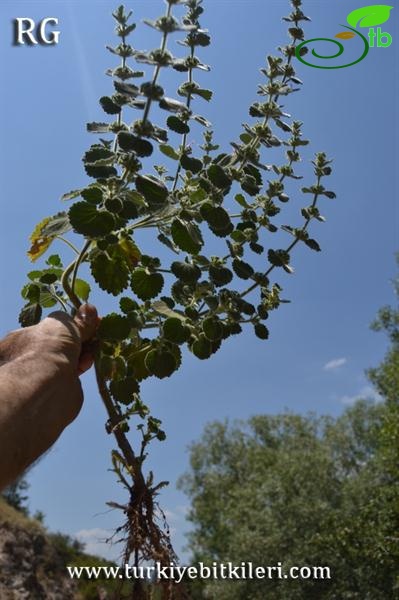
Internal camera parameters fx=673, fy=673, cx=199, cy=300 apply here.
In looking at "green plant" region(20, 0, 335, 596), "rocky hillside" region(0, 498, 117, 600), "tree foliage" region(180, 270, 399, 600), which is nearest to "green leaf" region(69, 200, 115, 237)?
"green plant" region(20, 0, 335, 596)

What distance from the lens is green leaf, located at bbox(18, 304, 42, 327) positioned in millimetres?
1433

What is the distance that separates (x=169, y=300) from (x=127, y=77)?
0.48m

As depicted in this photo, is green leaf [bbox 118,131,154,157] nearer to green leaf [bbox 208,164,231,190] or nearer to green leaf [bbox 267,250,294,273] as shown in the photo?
green leaf [bbox 208,164,231,190]

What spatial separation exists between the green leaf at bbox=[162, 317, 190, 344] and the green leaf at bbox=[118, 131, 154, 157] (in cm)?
36

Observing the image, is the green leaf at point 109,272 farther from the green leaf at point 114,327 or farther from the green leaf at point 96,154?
the green leaf at point 96,154

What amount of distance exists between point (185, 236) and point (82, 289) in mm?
338

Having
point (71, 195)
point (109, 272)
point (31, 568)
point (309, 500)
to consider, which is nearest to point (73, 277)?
point (109, 272)

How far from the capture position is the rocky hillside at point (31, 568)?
320 inches

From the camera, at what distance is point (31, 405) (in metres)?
1.16

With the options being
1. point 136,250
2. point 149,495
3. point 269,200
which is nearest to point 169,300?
point 136,250

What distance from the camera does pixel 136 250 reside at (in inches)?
54.6

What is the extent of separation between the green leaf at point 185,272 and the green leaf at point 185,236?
0.07m

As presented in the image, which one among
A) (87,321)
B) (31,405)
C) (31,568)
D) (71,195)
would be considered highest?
(31,568)

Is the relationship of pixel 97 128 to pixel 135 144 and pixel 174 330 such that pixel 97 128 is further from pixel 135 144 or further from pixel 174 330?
pixel 174 330
